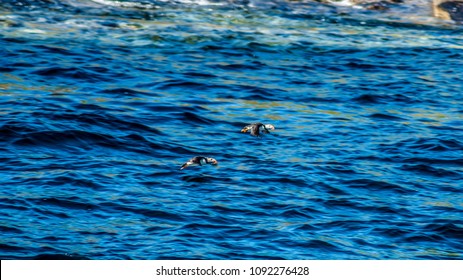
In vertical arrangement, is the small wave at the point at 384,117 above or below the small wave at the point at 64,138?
above

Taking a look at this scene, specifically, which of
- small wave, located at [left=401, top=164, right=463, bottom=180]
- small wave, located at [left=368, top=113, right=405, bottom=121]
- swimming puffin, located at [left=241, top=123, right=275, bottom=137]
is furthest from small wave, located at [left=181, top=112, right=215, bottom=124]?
small wave, located at [left=401, top=164, right=463, bottom=180]

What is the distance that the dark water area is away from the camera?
36.9 ft

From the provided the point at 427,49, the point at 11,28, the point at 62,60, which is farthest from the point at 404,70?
the point at 11,28

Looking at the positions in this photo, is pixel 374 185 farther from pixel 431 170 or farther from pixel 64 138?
pixel 64 138

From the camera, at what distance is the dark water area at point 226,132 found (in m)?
11.2

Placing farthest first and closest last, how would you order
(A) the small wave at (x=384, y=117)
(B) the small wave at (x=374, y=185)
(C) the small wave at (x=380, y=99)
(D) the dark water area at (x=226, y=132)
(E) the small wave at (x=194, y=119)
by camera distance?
(C) the small wave at (x=380, y=99) → (A) the small wave at (x=384, y=117) → (E) the small wave at (x=194, y=119) → (B) the small wave at (x=374, y=185) → (D) the dark water area at (x=226, y=132)

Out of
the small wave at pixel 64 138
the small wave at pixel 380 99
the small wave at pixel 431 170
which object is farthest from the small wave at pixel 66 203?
the small wave at pixel 380 99

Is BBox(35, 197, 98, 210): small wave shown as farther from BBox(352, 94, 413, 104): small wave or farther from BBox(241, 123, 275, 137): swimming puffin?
BBox(352, 94, 413, 104): small wave

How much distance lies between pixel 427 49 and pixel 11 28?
27.1 feet

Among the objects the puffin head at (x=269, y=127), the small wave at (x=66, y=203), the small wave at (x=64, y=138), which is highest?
the puffin head at (x=269, y=127)

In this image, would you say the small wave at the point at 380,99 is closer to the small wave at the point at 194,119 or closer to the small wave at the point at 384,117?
the small wave at the point at 384,117

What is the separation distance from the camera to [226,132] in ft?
51.0

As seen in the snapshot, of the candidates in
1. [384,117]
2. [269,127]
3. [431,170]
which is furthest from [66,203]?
[384,117]

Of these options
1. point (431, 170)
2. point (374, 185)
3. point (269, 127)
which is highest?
point (269, 127)
